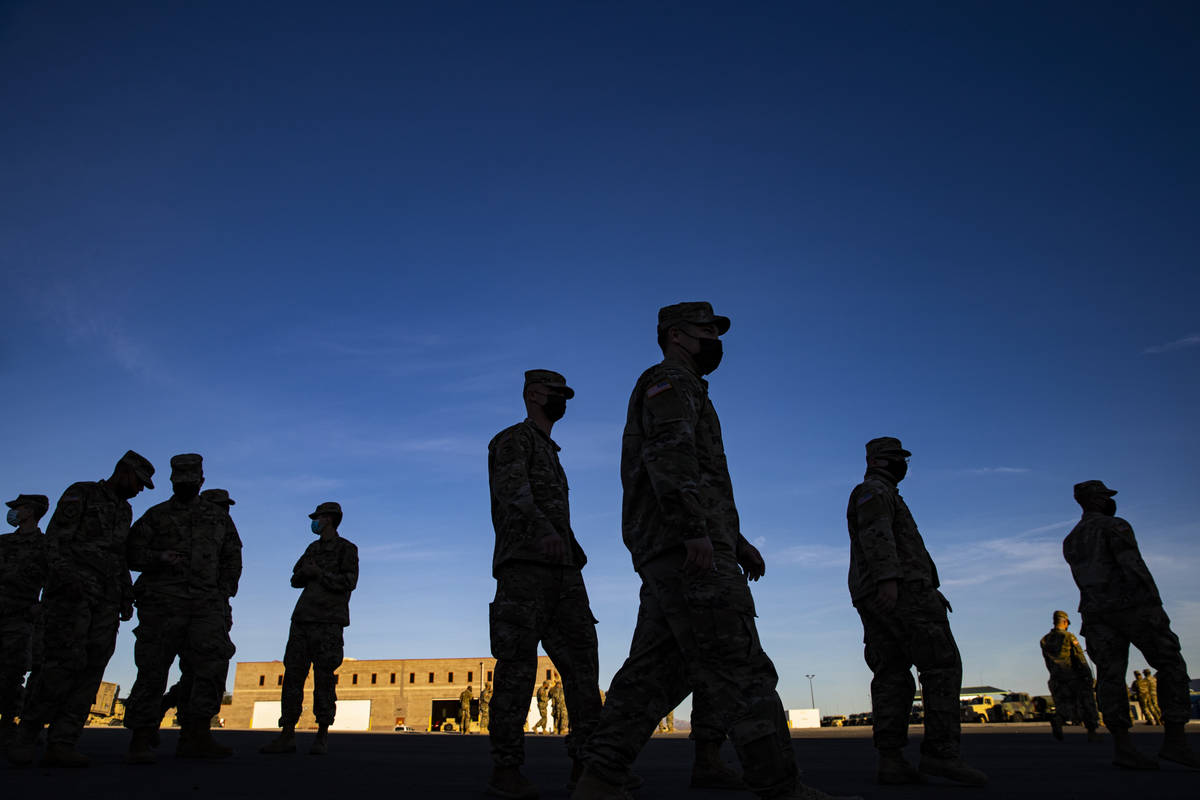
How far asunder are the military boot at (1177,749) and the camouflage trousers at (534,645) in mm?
4976

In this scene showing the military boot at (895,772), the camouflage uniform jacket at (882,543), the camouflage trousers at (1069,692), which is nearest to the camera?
the military boot at (895,772)

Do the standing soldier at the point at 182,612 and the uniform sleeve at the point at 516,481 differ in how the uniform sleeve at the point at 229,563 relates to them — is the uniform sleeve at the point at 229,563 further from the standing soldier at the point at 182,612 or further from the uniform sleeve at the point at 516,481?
the uniform sleeve at the point at 516,481

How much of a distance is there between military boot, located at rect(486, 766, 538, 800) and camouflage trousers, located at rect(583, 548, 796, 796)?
964 millimetres

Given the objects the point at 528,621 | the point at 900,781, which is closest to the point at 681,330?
the point at 528,621

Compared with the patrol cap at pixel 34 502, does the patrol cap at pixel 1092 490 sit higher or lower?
lower

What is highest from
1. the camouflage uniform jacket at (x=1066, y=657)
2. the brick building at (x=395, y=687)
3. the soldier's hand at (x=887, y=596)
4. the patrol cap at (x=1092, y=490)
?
the patrol cap at (x=1092, y=490)

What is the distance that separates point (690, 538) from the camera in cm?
350

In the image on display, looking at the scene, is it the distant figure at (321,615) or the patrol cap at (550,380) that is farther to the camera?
the distant figure at (321,615)

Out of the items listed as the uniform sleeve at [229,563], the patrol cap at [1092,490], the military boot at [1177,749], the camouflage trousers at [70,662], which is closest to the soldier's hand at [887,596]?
the military boot at [1177,749]

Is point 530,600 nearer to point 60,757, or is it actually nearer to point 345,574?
point 60,757

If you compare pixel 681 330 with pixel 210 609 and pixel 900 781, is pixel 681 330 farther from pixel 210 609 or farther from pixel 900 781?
pixel 210 609

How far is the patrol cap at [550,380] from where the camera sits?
5.77m

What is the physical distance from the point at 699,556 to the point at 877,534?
2748 mm

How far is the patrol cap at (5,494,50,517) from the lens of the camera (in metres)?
9.73
